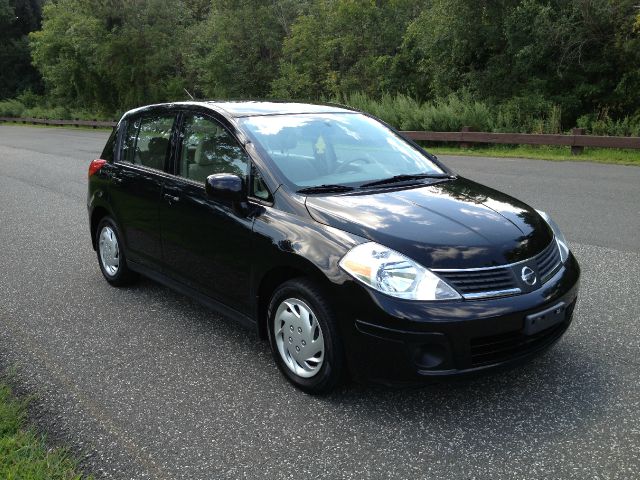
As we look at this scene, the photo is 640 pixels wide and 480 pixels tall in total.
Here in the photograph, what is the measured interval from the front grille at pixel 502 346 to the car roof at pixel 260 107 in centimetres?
232

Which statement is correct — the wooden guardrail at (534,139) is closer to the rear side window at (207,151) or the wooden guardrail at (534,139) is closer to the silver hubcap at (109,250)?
the silver hubcap at (109,250)

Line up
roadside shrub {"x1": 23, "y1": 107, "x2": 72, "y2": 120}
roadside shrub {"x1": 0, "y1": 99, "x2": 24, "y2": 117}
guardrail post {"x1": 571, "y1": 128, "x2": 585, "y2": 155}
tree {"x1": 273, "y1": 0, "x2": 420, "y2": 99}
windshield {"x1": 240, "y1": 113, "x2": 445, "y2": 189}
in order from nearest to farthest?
windshield {"x1": 240, "y1": 113, "x2": 445, "y2": 189} < guardrail post {"x1": 571, "y1": 128, "x2": 585, "y2": 155} < tree {"x1": 273, "y1": 0, "x2": 420, "y2": 99} < roadside shrub {"x1": 23, "y1": 107, "x2": 72, "y2": 120} < roadside shrub {"x1": 0, "y1": 99, "x2": 24, "y2": 117}

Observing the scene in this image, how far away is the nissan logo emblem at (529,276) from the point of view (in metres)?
3.27

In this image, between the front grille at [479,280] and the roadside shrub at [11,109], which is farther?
the roadside shrub at [11,109]

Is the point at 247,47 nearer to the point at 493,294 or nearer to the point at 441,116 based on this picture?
the point at 441,116

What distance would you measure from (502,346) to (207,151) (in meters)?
2.44

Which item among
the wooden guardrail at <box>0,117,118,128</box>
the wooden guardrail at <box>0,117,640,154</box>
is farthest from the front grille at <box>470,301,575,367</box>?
the wooden guardrail at <box>0,117,118,128</box>

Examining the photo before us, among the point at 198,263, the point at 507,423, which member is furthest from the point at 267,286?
the point at 507,423

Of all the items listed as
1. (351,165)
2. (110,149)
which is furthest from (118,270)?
(351,165)

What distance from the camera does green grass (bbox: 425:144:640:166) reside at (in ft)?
48.3

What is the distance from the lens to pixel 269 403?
348 cm

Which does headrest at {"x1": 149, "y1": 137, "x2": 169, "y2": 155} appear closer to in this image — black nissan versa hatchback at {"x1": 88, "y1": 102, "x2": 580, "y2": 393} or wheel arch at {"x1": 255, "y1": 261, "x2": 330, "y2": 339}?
black nissan versa hatchback at {"x1": 88, "y1": 102, "x2": 580, "y2": 393}

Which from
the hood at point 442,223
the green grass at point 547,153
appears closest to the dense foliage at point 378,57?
the green grass at point 547,153

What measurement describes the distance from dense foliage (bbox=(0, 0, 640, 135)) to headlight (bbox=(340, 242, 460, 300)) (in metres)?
16.4
